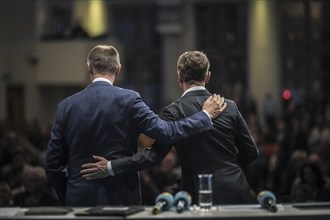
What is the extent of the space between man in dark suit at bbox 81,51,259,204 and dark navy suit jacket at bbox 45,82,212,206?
9 centimetres

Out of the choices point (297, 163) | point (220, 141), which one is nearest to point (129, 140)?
point (220, 141)

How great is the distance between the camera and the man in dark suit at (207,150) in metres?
5.52

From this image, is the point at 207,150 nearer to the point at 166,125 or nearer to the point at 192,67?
the point at 166,125

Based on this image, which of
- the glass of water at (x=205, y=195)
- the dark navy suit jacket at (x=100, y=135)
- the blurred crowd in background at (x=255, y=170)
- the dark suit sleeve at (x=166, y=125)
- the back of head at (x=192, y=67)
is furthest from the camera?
the blurred crowd in background at (x=255, y=170)

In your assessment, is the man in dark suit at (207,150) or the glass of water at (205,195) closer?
the glass of water at (205,195)

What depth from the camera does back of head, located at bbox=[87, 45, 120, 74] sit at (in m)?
5.53

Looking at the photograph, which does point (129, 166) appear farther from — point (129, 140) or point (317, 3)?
point (317, 3)

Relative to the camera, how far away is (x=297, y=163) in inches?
463

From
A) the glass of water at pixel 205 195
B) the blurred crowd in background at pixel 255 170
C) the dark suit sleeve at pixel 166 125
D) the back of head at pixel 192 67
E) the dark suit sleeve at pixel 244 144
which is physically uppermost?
the back of head at pixel 192 67

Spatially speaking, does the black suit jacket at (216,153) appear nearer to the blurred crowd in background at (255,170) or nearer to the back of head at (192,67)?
the back of head at (192,67)

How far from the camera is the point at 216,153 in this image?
18.2ft

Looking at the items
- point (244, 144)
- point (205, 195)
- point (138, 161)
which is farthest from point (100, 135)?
point (205, 195)


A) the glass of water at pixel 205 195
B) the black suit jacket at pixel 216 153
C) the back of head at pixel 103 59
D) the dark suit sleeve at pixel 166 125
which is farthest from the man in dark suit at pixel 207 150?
the glass of water at pixel 205 195

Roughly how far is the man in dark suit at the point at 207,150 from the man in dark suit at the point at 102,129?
0.30 ft
